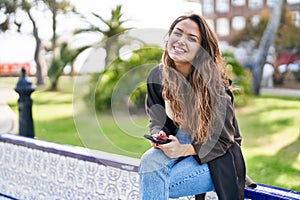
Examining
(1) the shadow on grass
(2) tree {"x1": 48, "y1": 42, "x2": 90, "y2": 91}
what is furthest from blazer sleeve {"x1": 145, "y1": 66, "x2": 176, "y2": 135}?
(2) tree {"x1": 48, "y1": 42, "x2": 90, "y2": 91}

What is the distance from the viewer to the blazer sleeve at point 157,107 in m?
1.64

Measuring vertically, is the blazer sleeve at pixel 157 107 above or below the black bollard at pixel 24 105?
above

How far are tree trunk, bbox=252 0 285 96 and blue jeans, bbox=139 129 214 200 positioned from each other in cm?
590

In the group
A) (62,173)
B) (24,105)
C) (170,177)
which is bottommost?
(62,173)

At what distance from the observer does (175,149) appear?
1.51 metres

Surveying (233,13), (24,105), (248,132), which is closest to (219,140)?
(24,105)

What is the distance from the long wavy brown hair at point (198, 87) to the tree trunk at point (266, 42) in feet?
18.9

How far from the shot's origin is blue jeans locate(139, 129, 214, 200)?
1488 millimetres

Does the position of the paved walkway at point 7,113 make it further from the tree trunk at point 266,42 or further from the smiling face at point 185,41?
the tree trunk at point 266,42

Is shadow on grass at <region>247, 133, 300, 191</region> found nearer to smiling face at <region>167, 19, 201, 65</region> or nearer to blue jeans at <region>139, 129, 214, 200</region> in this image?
blue jeans at <region>139, 129, 214, 200</region>

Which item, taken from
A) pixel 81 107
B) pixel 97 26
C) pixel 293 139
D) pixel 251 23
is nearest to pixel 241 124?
pixel 293 139

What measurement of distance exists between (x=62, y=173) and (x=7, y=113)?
148 centimetres

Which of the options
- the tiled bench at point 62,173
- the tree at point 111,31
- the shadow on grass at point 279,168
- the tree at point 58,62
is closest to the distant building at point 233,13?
the tree at point 58,62

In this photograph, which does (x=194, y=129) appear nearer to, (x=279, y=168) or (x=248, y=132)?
(x=279, y=168)
